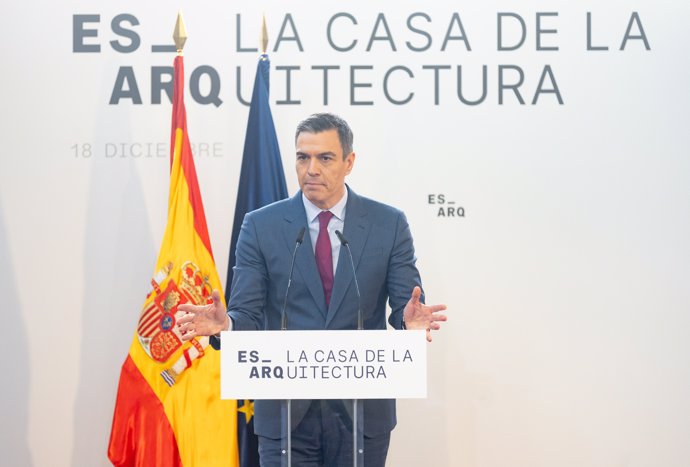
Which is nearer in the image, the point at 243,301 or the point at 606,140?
the point at 243,301

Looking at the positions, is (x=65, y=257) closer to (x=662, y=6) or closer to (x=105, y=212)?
(x=105, y=212)

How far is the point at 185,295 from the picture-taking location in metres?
3.86

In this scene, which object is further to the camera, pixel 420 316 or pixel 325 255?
pixel 325 255

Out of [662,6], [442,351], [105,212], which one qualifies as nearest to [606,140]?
[662,6]

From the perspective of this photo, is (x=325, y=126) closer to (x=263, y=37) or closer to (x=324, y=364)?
(x=324, y=364)

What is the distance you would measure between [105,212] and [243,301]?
6.05 feet

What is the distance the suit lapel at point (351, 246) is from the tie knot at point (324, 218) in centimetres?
7

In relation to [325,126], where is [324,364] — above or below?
below

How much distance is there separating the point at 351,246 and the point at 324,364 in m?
0.59

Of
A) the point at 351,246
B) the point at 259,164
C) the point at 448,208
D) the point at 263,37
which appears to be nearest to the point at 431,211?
the point at 448,208

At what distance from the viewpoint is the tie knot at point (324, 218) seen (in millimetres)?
2920

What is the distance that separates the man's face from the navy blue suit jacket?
0.07 m

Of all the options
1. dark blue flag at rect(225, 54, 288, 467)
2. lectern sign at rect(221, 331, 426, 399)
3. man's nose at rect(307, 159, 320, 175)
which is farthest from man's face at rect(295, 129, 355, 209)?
dark blue flag at rect(225, 54, 288, 467)

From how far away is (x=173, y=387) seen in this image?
389 cm
